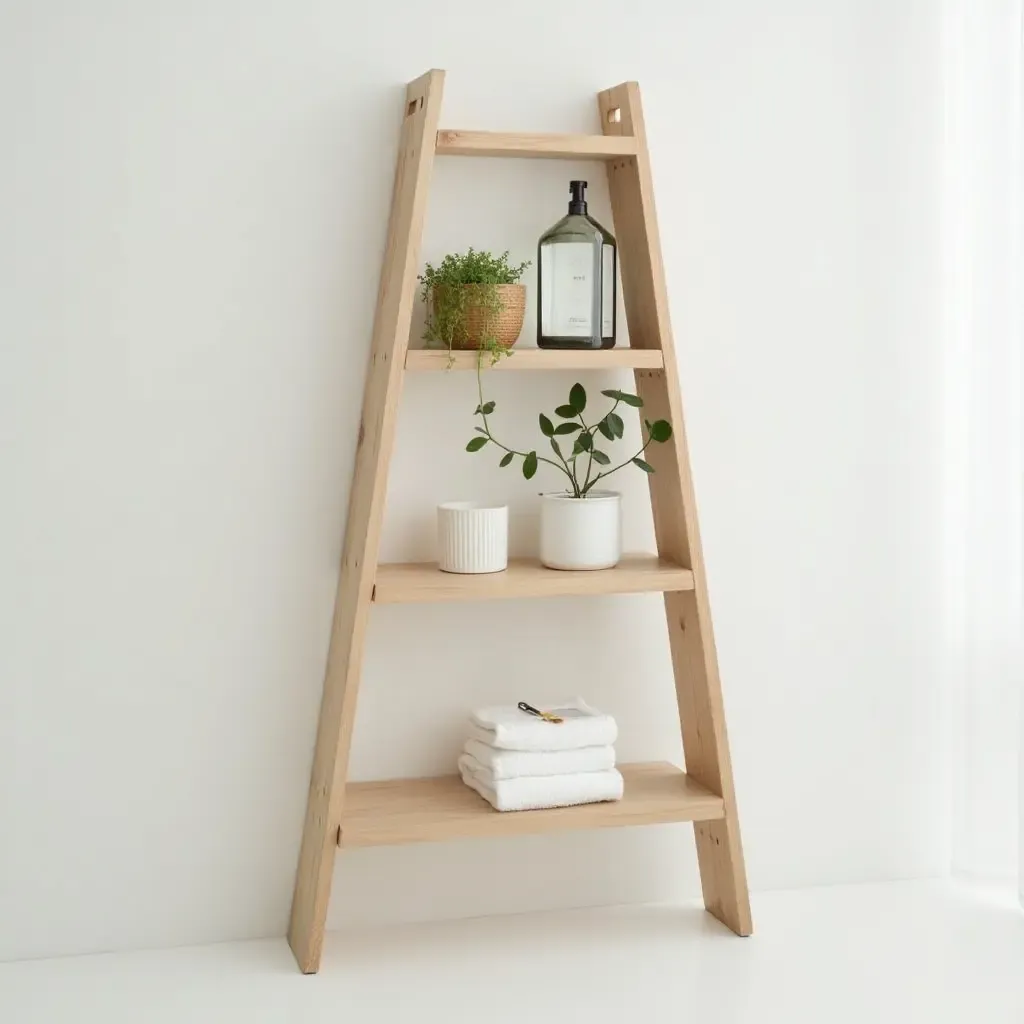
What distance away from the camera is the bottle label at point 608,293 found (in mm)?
2145

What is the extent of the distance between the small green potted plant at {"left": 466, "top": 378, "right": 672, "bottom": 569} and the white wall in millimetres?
96

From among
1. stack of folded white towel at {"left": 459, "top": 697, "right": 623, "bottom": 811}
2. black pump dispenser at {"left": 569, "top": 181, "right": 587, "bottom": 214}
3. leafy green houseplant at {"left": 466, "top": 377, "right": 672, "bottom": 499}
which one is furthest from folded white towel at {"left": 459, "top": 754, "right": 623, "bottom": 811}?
black pump dispenser at {"left": 569, "top": 181, "right": 587, "bottom": 214}

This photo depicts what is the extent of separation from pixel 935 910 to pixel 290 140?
1.63m

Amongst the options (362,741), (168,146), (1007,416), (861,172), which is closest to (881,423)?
(1007,416)

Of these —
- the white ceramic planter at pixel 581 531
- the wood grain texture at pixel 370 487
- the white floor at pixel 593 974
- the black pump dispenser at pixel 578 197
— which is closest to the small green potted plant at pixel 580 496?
the white ceramic planter at pixel 581 531

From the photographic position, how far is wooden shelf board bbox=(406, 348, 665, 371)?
79.3 inches

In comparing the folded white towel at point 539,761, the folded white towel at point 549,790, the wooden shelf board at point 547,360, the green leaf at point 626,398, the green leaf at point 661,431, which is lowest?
the folded white towel at point 549,790

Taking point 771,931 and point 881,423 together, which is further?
point 881,423

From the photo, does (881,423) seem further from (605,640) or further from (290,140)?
(290,140)

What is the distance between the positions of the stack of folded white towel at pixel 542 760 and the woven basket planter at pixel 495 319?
577mm

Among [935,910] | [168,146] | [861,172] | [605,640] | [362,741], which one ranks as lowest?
[935,910]

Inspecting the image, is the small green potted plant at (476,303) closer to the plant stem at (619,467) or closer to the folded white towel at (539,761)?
the plant stem at (619,467)

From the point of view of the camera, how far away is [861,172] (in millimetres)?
2348

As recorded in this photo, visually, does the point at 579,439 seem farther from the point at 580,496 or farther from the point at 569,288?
the point at 569,288
